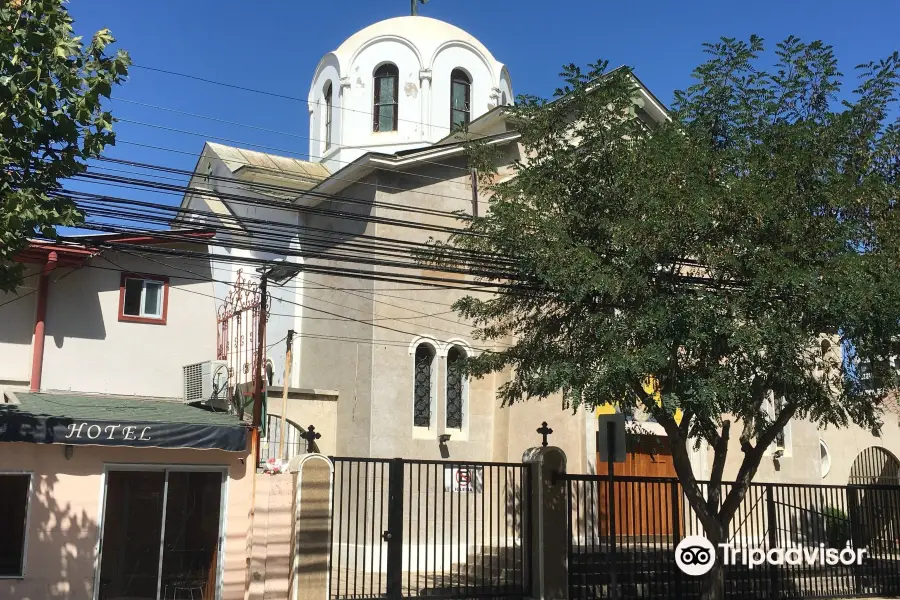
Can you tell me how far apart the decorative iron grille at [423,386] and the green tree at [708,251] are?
5923mm

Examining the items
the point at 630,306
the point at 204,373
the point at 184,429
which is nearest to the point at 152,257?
the point at 204,373

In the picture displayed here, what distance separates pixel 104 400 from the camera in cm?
1617

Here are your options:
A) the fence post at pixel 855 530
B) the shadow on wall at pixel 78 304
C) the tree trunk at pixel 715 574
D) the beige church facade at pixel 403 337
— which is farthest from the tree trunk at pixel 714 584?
the shadow on wall at pixel 78 304

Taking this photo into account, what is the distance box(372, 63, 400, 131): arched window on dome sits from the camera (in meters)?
26.5

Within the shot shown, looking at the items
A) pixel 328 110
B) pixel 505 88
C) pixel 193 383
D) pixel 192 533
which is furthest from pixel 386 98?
pixel 192 533

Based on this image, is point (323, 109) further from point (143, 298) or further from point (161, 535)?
point (161, 535)

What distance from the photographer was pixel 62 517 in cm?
1293

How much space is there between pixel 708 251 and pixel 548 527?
504cm

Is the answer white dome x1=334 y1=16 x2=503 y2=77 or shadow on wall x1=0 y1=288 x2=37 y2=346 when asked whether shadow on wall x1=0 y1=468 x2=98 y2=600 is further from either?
white dome x1=334 y1=16 x2=503 y2=77

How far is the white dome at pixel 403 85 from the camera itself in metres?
26.3

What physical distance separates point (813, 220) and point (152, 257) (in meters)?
12.7

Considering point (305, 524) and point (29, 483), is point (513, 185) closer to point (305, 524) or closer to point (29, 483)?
point (305, 524)

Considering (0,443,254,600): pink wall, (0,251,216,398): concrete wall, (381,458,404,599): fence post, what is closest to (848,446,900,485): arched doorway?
(381,458,404,599): fence post

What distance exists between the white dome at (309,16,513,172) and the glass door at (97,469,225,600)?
13872 millimetres
